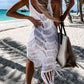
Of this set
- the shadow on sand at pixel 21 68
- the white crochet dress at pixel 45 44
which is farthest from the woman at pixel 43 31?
the shadow on sand at pixel 21 68

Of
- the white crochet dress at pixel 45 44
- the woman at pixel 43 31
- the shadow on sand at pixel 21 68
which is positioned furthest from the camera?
the shadow on sand at pixel 21 68

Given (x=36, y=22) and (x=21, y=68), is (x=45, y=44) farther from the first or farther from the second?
(x=21, y=68)

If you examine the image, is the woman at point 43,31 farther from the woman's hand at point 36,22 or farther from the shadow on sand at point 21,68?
the shadow on sand at point 21,68

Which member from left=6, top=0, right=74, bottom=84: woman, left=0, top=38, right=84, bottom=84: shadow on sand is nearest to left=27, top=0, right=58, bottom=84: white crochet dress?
left=6, top=0, right=74, bottom=84: woman

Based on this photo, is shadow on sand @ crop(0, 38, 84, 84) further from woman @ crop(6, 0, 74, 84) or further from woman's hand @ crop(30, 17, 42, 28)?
woman's hand @ crop(30, 17, 42, 28)

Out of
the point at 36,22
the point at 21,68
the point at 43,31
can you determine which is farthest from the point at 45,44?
the point at 21,68

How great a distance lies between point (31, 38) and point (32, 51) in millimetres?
149

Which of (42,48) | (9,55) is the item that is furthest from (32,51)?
(9,55)

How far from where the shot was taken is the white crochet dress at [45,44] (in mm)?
1705

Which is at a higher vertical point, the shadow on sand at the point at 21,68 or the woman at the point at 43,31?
the woman at the point at 43,31

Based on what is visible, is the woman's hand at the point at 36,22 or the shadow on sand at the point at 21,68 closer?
the woman's hand at the point at 36,22

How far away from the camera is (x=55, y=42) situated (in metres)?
1.78

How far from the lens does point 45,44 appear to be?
1.72 m

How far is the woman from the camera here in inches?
62.4
